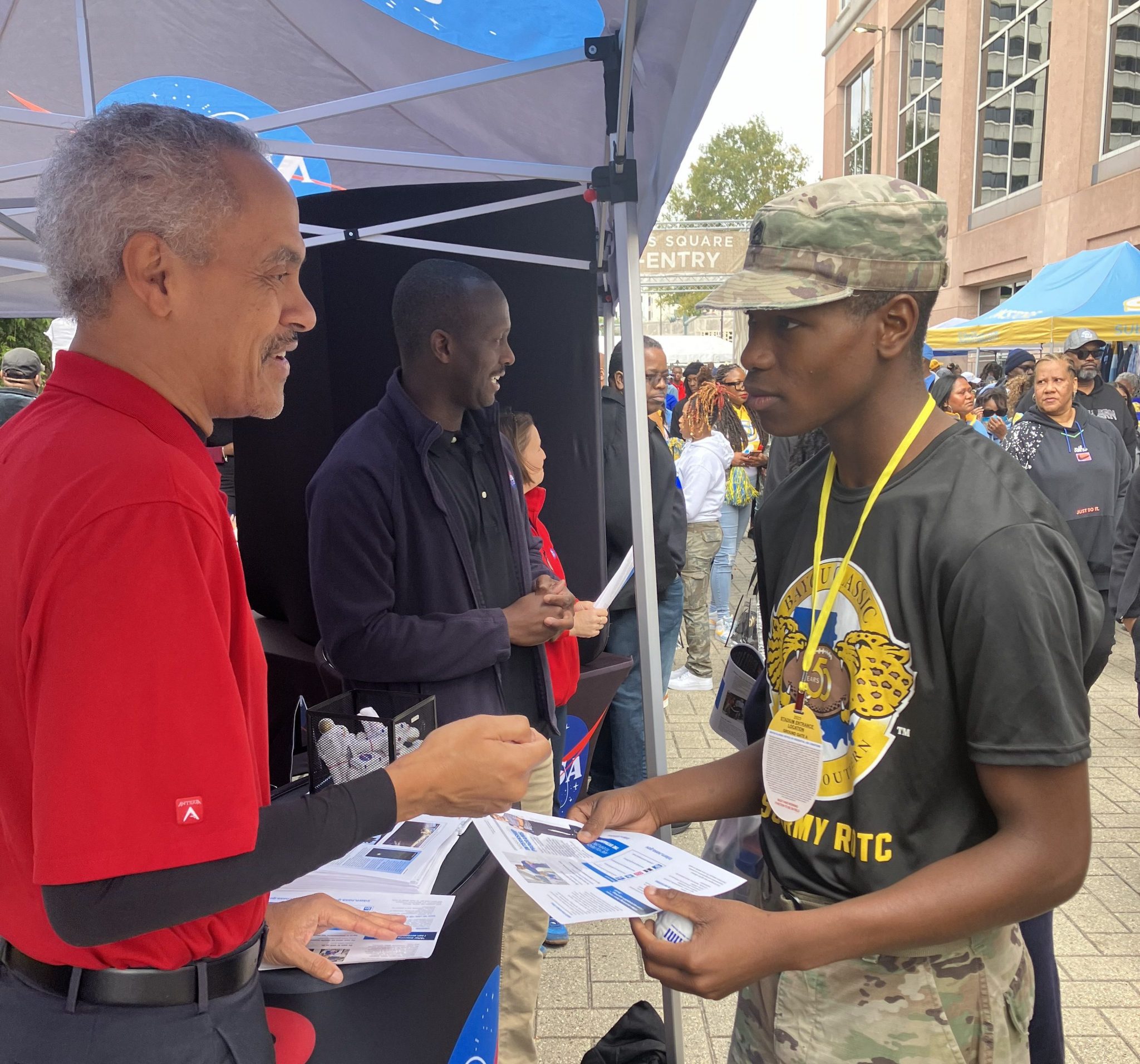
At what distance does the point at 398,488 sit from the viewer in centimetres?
234

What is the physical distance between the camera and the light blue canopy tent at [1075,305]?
34.1ft

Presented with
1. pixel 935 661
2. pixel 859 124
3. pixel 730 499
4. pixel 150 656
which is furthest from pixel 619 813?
pixel 859 124

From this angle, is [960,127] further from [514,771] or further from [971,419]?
[514,771]

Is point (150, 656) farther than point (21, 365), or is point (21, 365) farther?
point (21, 365)

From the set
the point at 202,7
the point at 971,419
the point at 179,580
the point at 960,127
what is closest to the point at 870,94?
the point at 960,127

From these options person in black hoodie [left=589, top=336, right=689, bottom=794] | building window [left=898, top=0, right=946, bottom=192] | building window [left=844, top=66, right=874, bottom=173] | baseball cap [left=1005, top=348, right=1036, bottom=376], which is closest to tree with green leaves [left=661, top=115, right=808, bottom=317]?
building window [left=844, top=66, right=874, bottom=173]

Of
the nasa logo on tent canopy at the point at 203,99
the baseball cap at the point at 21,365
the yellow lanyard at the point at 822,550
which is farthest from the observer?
the baseball cap at the point at 21,365

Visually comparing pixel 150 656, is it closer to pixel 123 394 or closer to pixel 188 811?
pixel 188 811

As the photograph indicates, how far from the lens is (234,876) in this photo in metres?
0.98

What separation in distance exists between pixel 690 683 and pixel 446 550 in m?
4.29

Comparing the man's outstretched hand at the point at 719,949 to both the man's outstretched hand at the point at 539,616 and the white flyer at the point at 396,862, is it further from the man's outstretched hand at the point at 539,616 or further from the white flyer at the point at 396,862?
the man's outstretched hand at the point at 539,616

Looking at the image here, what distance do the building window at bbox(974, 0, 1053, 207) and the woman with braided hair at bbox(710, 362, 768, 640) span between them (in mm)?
17312

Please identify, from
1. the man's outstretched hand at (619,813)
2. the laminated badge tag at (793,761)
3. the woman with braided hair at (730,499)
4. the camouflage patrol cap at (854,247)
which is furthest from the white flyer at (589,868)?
the woman with braided hair at (730,499)

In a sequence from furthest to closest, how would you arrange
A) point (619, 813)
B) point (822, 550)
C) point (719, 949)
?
point (619, 813)
point (822, 550)
point (719, 949)
